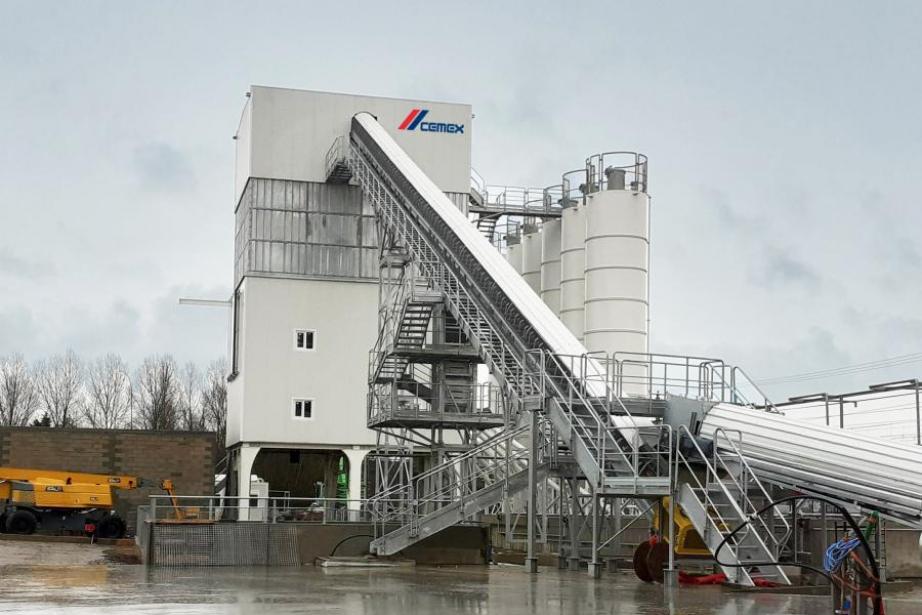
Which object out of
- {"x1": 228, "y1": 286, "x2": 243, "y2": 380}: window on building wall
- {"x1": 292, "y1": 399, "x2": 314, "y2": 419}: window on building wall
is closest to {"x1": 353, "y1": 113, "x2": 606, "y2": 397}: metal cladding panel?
{"x1": 228, "y1": 286, "x2": 243, "y2": 380}: window on building wall

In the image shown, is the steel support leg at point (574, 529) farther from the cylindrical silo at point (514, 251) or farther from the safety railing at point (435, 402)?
the cylindrical silo at point (514, 251)

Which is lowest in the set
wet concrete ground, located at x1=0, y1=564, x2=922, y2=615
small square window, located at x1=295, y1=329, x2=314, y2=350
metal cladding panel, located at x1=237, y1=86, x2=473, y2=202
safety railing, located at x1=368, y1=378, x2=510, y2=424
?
wet concrete ground, located at x1=0, y1=564, x2=922, y2=615

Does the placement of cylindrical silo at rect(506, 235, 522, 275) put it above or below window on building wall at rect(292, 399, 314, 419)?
above

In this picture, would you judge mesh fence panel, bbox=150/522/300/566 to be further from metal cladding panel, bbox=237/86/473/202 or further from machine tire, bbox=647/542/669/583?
metal cladding panel, bbox=237/86/473/202

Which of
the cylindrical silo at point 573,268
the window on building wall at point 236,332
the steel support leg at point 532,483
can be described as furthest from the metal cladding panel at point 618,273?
the steel support leg at point 532,483

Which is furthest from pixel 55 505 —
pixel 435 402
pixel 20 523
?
pixel 435 402

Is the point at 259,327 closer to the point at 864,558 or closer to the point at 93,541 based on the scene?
the point at 93,541

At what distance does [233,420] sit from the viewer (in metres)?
53.1

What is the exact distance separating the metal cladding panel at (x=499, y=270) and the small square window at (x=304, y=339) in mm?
8215

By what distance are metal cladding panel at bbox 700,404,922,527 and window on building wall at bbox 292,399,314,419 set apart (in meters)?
26.4

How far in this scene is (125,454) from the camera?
50.3m

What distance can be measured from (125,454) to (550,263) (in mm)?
20344

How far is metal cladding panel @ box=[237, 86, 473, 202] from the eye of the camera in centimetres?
5103

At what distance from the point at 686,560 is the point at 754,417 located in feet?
13.0
